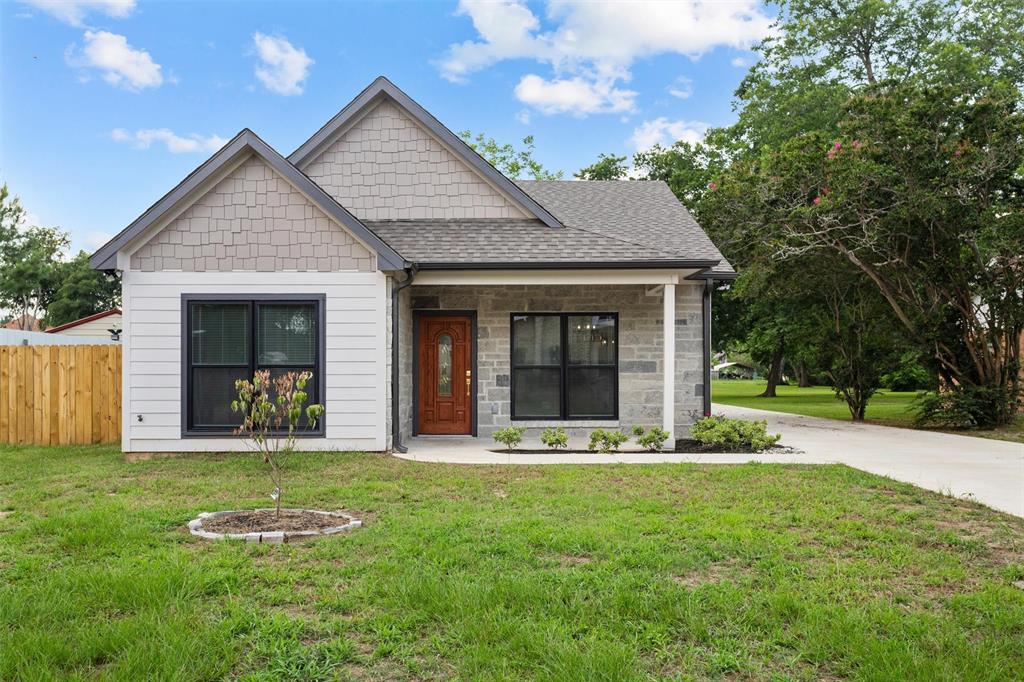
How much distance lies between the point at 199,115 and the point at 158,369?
401 inches

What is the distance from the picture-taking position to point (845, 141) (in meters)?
13.0

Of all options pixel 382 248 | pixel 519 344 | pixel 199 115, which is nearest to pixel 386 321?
pixel 382 248

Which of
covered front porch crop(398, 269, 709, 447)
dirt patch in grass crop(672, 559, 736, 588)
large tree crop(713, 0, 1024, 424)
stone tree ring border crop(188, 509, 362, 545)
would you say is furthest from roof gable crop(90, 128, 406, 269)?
large tree crop(713, 0, 1024, 424)

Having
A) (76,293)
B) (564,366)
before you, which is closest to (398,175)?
(564,366)

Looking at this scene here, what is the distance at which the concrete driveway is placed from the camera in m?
7.13

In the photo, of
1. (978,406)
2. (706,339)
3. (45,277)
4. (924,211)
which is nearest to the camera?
(706,339)

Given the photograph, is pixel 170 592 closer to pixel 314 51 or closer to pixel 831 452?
pixel 831 452

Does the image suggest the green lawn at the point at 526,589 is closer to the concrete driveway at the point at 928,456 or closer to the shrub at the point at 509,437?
the concrete driveway at the point at 928,456

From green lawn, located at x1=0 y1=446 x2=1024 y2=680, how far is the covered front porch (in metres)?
4.59

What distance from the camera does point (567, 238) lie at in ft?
35.2

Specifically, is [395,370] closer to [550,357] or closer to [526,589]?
[550,357]

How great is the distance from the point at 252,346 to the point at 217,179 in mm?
2275

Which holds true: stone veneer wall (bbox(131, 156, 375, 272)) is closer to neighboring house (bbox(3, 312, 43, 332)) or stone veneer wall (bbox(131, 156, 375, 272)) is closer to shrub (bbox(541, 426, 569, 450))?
shrub (bbox(541, 426, 569, 450))

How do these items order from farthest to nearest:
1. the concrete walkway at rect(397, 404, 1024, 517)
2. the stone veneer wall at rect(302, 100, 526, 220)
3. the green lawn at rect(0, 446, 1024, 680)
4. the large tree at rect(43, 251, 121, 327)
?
the large tree at rect(43, 251, 121, 327) → the stone veneer wall at rect(302, 100, 526, 220) → the concrete walkway at rect(397, 404, 1024, 517) → the green lawn at rect(0, 446, 1024, 680)
